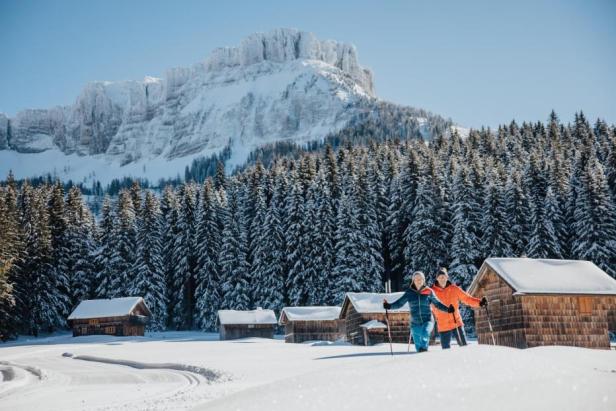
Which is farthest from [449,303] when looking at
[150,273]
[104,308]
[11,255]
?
[150,273]

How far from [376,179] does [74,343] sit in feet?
107

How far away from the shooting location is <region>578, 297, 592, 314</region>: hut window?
27469 millimetres

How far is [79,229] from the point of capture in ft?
211

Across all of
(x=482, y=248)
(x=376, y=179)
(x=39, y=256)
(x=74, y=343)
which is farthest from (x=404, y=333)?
(x=39, y=256)

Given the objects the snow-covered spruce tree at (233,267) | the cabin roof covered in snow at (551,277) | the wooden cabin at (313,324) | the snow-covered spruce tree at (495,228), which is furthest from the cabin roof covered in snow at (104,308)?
the cabin roof covered in snow at (551,277)

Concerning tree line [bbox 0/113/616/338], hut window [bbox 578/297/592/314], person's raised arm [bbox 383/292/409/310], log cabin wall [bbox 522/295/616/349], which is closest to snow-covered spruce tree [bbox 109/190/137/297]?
tree line [bbox 0/113/616/338]

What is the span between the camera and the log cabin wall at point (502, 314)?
27.1m

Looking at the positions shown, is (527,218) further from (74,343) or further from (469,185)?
(74,343)

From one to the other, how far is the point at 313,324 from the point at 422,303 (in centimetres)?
3850

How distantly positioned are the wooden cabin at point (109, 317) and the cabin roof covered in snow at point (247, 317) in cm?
871

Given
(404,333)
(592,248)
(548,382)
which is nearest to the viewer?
(548,382)

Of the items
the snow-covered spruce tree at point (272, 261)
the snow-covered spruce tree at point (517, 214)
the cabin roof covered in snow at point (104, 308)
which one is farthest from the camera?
the snow-covered spruce tree at point (272, 261)

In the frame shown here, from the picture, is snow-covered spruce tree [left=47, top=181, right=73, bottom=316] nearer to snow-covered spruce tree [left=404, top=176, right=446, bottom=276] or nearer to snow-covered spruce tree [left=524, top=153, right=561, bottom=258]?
snow-covered spruce tree [left=404, top=176, right=446, bottom=276]

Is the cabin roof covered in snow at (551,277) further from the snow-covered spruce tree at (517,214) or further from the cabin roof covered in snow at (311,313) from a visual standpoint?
the snow-covered spruce tree at (517,214)
